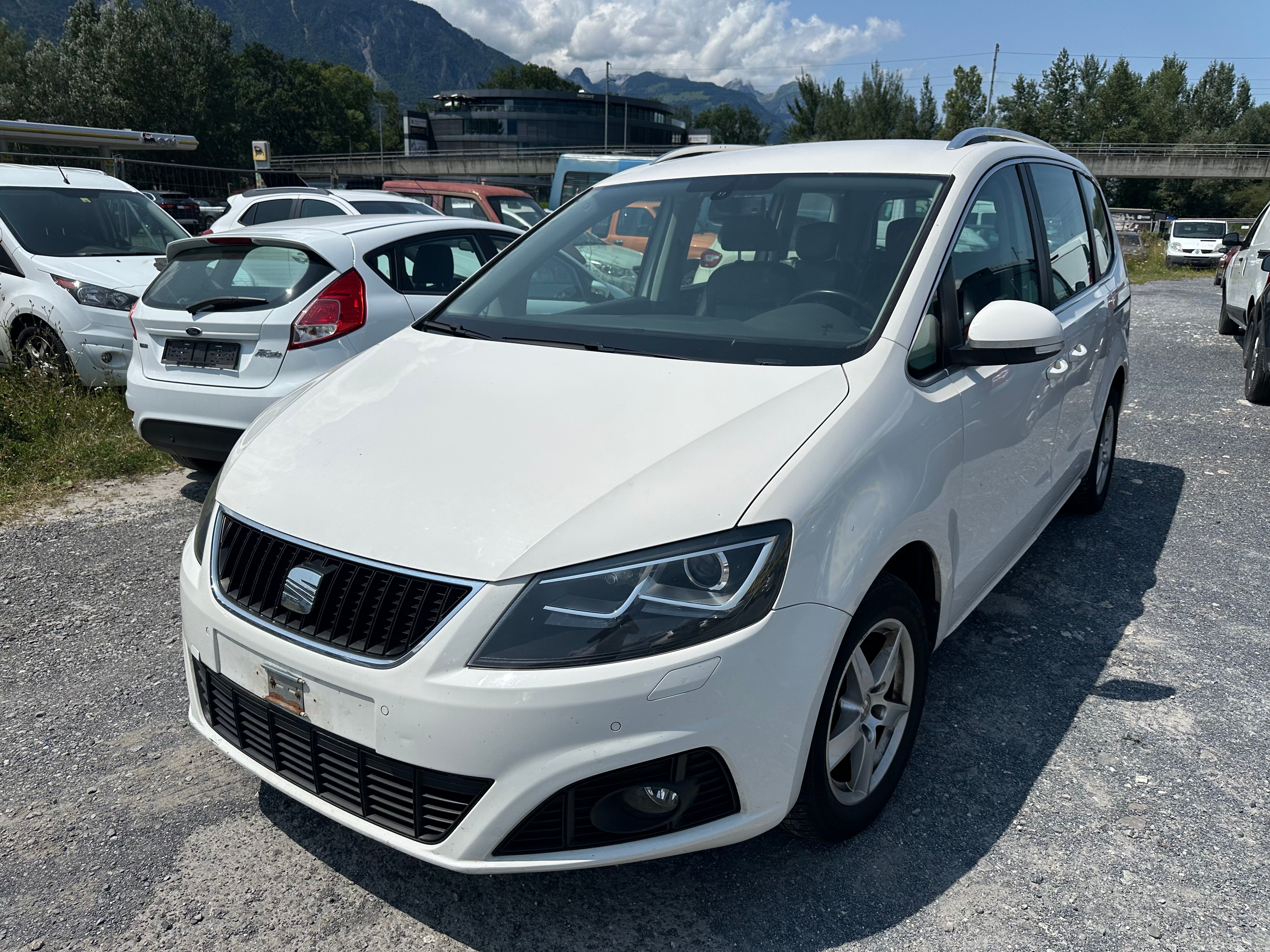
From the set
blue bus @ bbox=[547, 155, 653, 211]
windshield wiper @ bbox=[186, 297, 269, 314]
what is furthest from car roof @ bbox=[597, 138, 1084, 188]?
blue bus @ bbox=[547, 155, 653, 211]

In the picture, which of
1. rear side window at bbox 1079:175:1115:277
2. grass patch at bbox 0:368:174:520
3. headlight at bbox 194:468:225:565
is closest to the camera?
headlight at bbox 194:468:225:565

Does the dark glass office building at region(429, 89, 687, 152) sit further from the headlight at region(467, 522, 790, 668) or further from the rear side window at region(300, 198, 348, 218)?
the headlight at region(467, 522, 790, 668)

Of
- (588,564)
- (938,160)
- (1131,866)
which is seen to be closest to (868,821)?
(1131,866)

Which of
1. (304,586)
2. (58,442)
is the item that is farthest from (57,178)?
(304,586)

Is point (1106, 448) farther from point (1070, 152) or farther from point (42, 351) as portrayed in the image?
point (1070, 152)

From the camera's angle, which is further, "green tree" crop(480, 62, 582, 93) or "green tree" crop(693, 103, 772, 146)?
"green tree" crop(480, 62, 582, 93)

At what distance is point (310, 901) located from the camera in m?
2.29

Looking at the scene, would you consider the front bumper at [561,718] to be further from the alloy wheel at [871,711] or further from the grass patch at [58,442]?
the grass patch at [58,442]

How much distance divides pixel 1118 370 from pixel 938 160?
7.64 ft

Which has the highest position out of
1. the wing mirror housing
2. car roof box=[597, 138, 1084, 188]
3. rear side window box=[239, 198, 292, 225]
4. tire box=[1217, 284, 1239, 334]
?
car roof box=[597, 138, 1084, 188]

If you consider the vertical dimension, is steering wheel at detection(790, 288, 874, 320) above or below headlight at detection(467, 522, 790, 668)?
above

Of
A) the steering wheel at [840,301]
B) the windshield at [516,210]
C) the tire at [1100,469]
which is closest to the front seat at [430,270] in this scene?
the steering wheel at [840,301]

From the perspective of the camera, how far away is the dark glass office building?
338 feet

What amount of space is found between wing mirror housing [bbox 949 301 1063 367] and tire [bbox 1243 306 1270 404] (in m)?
6.39
